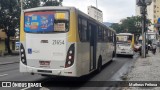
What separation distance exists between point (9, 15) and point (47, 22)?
122 ft

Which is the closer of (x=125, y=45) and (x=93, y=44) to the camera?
(x=93, y=44)

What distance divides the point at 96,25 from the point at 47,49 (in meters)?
4.89

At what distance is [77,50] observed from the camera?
1187 cm

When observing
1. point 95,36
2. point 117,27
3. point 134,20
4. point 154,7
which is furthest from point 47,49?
point 154,7

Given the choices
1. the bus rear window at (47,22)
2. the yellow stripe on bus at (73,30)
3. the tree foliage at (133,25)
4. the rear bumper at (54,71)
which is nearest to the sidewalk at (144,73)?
the rear bumper at (54,71)

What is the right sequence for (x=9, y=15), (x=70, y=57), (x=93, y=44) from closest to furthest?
1. (x=70, y=57)
2. (x=93, y=44)
3. (x=9, y=15)

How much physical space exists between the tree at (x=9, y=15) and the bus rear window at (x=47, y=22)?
116 feet

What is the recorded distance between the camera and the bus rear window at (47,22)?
1186 cm

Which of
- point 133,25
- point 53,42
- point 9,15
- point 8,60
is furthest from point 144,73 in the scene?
point 133,25

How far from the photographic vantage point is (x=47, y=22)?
12.0 meters

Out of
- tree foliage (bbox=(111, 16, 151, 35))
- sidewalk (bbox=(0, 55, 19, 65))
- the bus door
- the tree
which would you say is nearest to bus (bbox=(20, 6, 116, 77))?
the bus door

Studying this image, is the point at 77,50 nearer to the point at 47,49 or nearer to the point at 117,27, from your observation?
the point at 47,49

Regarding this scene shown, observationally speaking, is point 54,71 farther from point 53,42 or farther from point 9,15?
point 9,15

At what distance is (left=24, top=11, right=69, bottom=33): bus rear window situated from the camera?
38.9 ft
